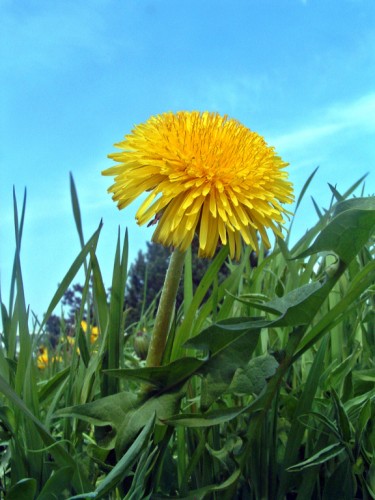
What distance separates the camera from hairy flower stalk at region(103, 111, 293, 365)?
33.8 inches

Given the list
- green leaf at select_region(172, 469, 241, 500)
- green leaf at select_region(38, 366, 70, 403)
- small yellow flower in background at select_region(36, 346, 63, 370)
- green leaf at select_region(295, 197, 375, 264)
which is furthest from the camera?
small yellow flower in background at select_region(36, 346, 63, 370)

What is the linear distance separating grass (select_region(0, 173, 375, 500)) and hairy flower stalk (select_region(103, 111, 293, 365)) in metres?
0.06

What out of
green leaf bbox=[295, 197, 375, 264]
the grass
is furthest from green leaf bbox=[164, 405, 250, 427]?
→ green leaf bbox=[295, 197, 375, 264]

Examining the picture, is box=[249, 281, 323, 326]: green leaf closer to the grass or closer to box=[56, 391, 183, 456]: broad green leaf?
the grass

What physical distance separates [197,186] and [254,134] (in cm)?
18

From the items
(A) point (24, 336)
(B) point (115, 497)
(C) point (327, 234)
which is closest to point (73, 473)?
(B) point (115, 497)

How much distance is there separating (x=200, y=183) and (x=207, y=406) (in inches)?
12.4

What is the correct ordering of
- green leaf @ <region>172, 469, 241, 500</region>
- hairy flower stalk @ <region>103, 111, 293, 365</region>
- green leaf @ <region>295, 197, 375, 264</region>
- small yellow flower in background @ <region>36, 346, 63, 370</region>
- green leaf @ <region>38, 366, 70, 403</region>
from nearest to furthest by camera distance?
green leaf @ <region>295, 197, 375, 264</region>
green leaf @ <region>172, 469, 241, 500</region>
hairy flower stalk @ <region>103, 111, 293, 365</region>
green leaf @ <region>38, 366, 70, 403</region>
small yellow flower in background @ <region>36, 346, 63, 370</region>

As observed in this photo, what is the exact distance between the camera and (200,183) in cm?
88

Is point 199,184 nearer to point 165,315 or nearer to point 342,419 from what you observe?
point 165,315

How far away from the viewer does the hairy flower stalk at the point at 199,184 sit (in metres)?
0.86

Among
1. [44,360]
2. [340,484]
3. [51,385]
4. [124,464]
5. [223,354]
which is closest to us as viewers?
[124,464]

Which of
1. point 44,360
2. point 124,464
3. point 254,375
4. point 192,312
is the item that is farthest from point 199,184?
point 44,360

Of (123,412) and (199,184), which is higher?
(199,184)
